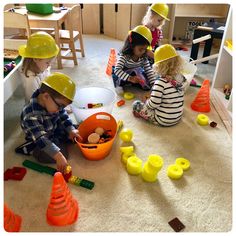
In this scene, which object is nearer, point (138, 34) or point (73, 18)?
point (138, 34)

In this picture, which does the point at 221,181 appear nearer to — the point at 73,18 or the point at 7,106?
the point at 7,106

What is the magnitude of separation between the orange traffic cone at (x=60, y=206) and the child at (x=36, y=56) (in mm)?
807

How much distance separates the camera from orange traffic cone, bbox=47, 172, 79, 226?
1053mm

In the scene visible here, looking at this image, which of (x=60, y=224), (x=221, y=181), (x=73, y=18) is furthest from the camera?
(x=73, y=18)

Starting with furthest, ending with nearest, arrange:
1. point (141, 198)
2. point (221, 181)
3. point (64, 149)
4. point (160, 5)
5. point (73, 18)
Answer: point (73, 18), point (160, 5), point (64, 149), point (221, 181), point (141, 198)

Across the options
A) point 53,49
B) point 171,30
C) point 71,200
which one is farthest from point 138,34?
point 171,30

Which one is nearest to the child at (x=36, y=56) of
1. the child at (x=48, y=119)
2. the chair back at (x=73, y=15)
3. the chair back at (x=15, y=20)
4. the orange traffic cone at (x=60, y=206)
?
the child at (x=48, y=119)

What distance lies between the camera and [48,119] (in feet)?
4.62

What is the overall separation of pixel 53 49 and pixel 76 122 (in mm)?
531

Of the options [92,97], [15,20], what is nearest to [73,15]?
[15,20]

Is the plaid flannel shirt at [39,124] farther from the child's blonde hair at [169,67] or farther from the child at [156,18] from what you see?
the child at [156,18]

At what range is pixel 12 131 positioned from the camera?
1.71 metres

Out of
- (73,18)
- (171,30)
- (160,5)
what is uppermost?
(160,5)

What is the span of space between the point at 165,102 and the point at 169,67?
23 centimetres
